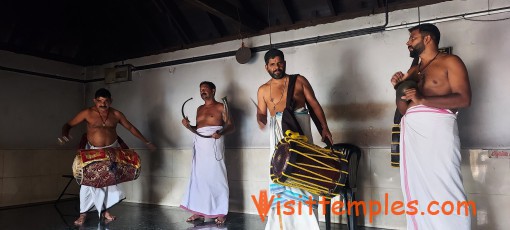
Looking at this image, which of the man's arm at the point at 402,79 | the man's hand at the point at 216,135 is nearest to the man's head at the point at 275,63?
the man's arm at the point at 402,79

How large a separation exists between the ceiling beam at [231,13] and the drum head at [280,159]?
80.1 inches

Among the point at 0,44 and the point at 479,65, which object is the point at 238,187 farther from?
the point at 0,44

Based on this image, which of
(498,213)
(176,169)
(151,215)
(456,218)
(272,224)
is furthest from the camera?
(176,169)

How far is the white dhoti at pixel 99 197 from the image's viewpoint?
4383 mm

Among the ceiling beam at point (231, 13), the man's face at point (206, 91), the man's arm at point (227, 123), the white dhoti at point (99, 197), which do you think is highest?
the ceiling beam at point (231, 13)

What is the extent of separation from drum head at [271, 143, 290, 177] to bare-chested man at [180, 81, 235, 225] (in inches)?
68.1

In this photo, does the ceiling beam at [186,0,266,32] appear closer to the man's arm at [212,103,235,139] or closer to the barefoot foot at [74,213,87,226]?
the man's arm at [212,103,235,139]

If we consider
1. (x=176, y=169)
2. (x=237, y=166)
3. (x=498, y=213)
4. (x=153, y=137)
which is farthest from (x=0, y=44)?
(x=498, y=213)

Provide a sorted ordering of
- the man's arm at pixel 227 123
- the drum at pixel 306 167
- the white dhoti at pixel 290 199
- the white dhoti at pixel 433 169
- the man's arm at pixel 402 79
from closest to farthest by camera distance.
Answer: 1. the white dhoti at pixel 433 169
2. the drum at pixel 306 167
3. the man's arm at pixel 402 79
4. the white dhoti at pixel 290 199
5. the man's arm at pixel 227 123

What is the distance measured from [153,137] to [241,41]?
2059 mm

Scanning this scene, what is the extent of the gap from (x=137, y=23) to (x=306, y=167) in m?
4.20

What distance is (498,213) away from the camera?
3.37 meters

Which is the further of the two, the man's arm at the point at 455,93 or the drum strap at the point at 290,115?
the drum strap at the point at 290,115

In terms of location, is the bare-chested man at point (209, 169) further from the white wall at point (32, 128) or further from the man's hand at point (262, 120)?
the white wall at point (32, 128)
